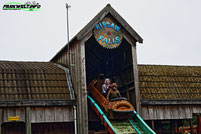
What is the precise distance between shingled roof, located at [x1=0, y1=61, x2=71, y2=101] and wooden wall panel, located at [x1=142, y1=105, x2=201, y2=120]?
189 inches

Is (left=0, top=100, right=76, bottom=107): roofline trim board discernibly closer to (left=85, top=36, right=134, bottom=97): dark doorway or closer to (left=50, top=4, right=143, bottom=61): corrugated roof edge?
(left=50, top=4, right=143, bottom=61): corrugated roof edge

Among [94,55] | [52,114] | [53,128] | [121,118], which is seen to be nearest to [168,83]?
[94,55]

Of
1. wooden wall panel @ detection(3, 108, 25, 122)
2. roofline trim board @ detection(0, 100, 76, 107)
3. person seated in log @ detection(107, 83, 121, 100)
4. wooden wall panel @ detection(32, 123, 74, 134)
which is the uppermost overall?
person seated in log @ detection(107, 83, 121, 100)

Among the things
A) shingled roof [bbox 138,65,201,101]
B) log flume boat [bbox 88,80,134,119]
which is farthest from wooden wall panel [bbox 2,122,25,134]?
shingled roof [bbox 138,65,201,101]

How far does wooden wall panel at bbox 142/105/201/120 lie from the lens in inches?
771

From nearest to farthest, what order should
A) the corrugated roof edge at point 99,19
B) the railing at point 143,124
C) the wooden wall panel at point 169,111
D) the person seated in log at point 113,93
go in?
the railing at point 143,124, the corrugated roof edge at point 99,19, the person seated in log at point 113,93, the wooden wall panel at point 169,111

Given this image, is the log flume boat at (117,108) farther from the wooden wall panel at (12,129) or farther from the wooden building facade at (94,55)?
the wooden wall panel at (12,129)

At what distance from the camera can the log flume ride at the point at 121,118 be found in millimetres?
15867

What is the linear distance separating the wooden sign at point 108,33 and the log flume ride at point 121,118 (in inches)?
114

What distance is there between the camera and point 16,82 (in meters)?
17.7

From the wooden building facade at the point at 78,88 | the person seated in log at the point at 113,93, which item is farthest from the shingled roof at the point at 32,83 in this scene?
the person seated in log at the point at 113,93

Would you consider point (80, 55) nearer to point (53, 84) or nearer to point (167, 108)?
point (53, 84)

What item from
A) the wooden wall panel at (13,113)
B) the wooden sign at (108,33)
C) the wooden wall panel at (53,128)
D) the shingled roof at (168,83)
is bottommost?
the wooden wall panel at (53,128)

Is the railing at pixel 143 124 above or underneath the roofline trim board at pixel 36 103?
underneath
